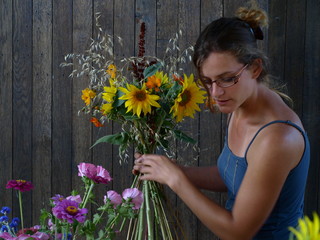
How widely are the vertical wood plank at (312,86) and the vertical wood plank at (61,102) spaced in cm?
118

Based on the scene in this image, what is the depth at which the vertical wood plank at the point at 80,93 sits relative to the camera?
2453mm

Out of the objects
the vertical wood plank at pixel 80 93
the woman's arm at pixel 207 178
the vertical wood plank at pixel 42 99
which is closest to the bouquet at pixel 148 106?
the woman's arm at pixel 207 178

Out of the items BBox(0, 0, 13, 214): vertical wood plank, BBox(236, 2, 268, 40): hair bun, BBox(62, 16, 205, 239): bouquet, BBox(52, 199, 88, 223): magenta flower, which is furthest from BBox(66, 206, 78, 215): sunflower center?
BBox(0, 0, 13, 214): vertical wood plank

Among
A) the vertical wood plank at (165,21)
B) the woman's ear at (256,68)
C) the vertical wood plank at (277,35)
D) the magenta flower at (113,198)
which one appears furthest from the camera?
the vertical wood plank at (277,35)

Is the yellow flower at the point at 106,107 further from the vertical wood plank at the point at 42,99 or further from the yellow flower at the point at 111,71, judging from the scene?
→ the vertical wood plank at the point at 42,99

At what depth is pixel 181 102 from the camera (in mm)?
1241

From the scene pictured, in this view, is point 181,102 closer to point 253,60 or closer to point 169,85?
point 169,85

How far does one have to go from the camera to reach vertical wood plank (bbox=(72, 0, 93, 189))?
96.6 inches

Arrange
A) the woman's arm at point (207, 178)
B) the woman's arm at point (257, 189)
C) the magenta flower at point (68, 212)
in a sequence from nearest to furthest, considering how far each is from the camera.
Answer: the magenta flower at point (68, 212) < the woman's arm at point (257, 189) < the woman's arm at point (207, 178)

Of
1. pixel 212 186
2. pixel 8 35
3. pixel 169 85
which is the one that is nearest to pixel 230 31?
pixel 169 85

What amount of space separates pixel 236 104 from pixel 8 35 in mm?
1698

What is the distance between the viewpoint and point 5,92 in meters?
2.59

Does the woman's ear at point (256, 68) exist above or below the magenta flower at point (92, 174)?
above

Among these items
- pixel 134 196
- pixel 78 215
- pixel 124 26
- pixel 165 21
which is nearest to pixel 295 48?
pixel 165 21
